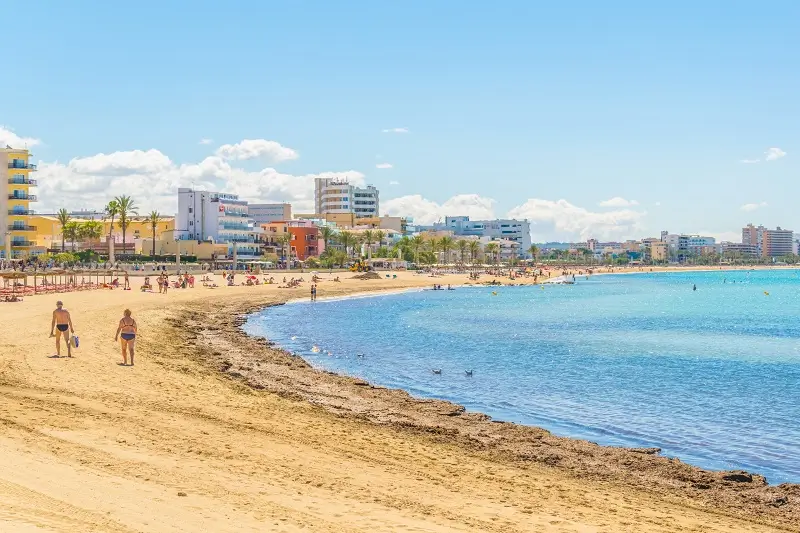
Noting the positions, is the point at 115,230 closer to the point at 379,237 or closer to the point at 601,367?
the point at 379,237

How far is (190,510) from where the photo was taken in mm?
10023

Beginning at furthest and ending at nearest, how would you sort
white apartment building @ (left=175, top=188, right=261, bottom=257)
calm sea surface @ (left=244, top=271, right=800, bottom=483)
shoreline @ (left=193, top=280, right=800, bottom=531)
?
white apartment building @ (left=175, top=188, right=261, bottom=257) < calm sea surface @ (left=244, top=271, right=800, bottom=483) < shoreline @ (left=193, top=280, right=800, bottom=531)

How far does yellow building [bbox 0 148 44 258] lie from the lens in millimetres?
96625

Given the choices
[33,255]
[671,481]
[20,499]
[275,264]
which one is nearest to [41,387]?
[20,499]

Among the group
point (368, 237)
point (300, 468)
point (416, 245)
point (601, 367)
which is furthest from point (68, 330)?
Answer: point (416, 245)

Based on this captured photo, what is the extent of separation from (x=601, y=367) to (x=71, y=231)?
344 feet

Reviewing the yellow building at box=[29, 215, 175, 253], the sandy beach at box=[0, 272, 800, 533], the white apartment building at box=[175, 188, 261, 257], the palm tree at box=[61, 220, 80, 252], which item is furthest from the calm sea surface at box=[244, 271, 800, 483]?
the yellow building at box=[29, 215, 175, 253]

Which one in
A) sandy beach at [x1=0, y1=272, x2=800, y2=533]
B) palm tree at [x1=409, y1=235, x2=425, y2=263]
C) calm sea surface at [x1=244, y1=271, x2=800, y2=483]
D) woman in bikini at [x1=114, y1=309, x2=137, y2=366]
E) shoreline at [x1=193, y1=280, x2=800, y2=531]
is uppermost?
palm tree at [x1=409, y1=235, x2=425, y2=263]

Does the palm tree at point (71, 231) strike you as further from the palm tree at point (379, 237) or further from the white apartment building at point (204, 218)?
the palm tree at point (379, 237)

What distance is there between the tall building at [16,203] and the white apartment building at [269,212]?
96.3 m

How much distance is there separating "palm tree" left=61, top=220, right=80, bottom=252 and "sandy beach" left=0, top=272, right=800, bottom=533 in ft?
340

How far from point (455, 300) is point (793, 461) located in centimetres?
7130

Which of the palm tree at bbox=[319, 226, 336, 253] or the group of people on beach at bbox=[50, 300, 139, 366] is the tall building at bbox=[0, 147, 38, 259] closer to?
the palm tree at bbox=[319, 226, 336, 253]

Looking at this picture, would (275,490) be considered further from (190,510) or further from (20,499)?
(20,499)
